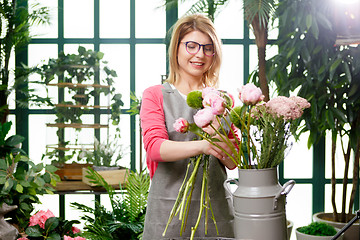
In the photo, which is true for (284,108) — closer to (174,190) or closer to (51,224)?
(174,190)

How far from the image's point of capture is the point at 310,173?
197 inches

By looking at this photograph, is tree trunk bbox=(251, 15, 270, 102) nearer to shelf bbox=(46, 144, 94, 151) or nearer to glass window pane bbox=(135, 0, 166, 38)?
glass window pane bbox=(135, 0, 166, 38)

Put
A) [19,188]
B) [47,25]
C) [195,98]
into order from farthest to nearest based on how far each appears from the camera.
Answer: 1. [47,25]
2. [19,188]
3. [195,98]

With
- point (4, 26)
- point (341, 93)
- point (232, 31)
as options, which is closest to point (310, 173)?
point (341, 93)

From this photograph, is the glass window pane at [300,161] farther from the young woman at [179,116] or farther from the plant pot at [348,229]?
the young woman at [179,116]

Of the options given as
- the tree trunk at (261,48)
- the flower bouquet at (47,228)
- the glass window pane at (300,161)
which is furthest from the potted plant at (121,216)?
the glass window pane at (300,161)

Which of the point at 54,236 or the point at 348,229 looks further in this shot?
the point at 348,229

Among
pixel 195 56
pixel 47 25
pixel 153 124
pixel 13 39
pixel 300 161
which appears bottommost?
pixel 300 161

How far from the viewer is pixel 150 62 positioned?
499cm

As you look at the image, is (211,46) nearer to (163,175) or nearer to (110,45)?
(163,175)

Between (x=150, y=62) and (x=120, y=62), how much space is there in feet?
1.05

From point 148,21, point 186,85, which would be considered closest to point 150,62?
point 148,21

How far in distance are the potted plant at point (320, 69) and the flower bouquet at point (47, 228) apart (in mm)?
2057

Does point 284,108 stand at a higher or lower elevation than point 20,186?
higher
